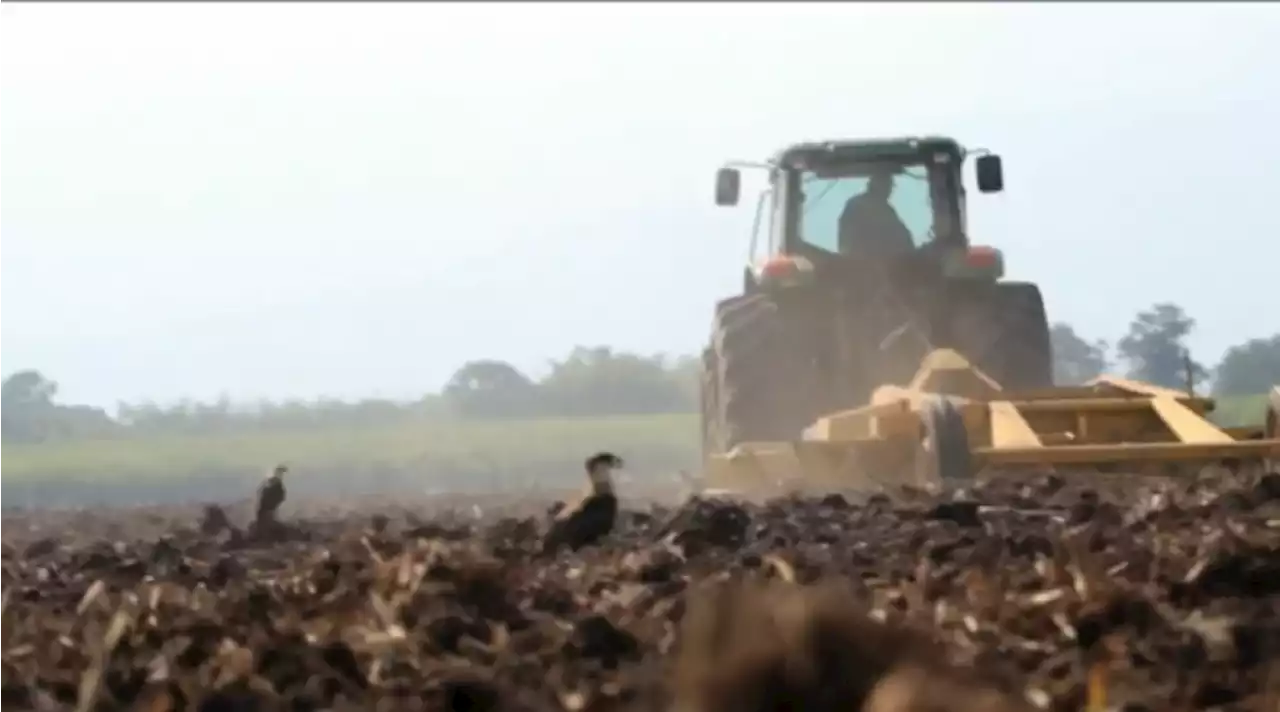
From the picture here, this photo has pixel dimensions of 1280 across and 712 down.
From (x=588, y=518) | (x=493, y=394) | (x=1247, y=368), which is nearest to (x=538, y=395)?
(x=493, y=394)

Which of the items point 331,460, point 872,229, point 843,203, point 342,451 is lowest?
point 331,460

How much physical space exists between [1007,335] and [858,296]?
1048 millimetres

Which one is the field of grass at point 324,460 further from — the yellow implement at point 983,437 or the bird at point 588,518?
the bird at point 588,518

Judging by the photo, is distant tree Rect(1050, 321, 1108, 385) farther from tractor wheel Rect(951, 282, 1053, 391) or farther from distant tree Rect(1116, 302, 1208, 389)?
tractor wheel Rect(951, 282, 1053, 391)

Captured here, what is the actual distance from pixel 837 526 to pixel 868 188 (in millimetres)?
7467

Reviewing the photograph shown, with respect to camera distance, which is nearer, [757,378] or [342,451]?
[757,378]

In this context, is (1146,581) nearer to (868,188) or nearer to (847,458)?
(847,458)

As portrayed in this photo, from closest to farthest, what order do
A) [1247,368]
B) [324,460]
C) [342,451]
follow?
[1247,368], [324,460], [342,451]

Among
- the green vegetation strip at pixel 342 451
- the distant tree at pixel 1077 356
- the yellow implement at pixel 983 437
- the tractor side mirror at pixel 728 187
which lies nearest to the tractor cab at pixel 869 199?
the tractor side mirror at pixel 728 187

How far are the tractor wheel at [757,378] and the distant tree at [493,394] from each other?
21.8 metres

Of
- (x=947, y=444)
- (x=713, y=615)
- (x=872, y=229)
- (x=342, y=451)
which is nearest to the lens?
(x=713, y=615)

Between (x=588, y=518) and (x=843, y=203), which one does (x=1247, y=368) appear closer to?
(x=843, y=203)

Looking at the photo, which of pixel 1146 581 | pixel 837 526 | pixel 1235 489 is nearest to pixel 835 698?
pixel 1146 581

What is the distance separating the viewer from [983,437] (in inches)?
401
